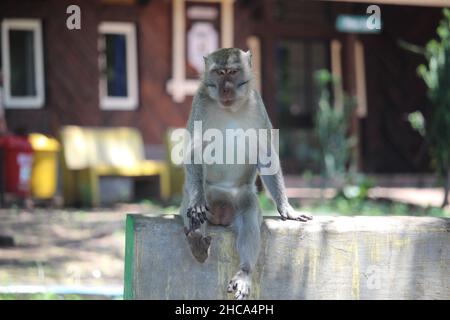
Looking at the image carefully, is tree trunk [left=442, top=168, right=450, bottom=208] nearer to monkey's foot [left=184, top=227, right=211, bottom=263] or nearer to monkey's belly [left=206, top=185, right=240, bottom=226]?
monkey's belly [left=206, top=185, right=240, bottom=226]

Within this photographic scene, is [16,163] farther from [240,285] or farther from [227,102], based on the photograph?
[240,285]

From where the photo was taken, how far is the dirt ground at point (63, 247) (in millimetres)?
6062

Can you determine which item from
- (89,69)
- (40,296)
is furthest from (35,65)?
(40,296)

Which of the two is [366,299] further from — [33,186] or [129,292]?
[33,186]

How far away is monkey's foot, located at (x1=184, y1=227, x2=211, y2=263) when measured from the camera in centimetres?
386

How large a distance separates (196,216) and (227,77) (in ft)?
2.57

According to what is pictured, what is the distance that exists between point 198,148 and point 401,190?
910 centimetres

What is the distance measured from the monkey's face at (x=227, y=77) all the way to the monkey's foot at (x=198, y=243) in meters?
0.72

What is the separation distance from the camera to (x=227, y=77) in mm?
3961

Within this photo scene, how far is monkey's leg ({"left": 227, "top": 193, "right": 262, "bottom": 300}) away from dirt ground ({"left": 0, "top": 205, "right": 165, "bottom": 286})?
2168 mm

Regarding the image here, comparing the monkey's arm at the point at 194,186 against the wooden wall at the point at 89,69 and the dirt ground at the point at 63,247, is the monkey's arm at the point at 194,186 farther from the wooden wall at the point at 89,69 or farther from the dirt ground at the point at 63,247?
the wooden wall at the point at 89,69

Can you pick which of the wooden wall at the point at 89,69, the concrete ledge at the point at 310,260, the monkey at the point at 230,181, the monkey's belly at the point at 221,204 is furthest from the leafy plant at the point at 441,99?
the monkey's belly at the point at 221,204

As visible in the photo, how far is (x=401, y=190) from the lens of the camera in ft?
41.2

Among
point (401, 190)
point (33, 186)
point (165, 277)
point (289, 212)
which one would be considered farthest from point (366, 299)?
point (401, 190)
